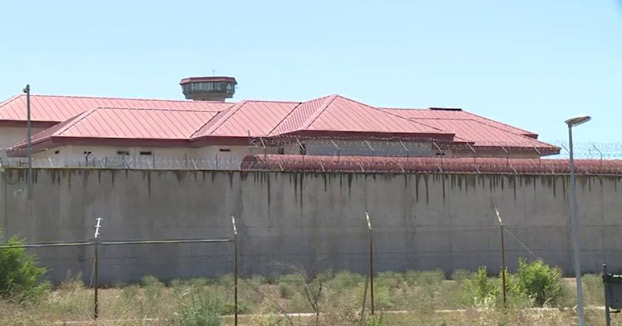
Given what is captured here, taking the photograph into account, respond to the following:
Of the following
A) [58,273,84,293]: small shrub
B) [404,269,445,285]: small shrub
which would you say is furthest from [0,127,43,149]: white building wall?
[404,269,445,285]: small shrub

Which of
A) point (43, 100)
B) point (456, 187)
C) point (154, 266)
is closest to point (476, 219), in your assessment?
point (456, 187)

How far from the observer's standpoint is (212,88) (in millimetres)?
75688

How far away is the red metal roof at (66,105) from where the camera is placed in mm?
49875

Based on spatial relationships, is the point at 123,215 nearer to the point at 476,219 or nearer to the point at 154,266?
the point at 154,266

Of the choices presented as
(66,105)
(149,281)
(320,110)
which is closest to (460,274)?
(149,281)

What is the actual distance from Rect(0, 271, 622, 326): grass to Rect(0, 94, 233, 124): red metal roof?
1836 cm

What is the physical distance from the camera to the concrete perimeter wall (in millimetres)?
35219

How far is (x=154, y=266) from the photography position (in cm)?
3572

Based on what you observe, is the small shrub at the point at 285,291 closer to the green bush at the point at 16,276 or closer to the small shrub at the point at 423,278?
the small shrub at the point at 423,278

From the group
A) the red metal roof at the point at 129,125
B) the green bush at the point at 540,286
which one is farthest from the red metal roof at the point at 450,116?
the green bush at the point at 540,286

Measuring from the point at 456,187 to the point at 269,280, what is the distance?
29.4 ft

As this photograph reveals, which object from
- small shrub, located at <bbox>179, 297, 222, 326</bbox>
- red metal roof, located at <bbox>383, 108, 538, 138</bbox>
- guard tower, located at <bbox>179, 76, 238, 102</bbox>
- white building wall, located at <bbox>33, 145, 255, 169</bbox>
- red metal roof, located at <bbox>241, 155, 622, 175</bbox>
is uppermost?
guard tower, located at <bbox>179, 76, 238, 102</bbox>

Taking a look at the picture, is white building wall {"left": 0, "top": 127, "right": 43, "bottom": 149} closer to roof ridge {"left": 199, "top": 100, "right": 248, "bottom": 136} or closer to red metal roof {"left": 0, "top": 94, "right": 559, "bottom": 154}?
red metal roof {"left": 0, "top": 94, "right": 559, "bottom": 154}

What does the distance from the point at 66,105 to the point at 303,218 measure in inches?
741
